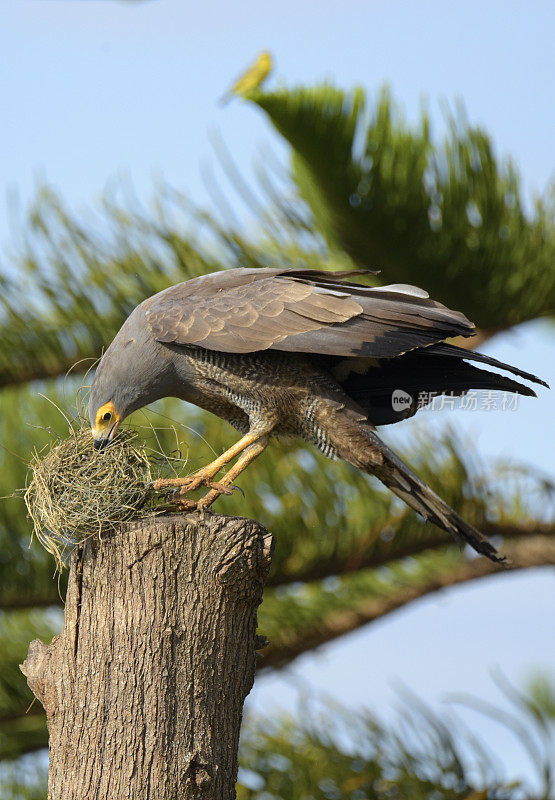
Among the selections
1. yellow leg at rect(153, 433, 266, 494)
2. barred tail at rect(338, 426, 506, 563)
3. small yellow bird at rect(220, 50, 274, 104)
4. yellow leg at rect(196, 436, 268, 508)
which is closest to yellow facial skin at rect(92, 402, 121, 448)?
yellow leg at rect(153, 433, 266, 494)

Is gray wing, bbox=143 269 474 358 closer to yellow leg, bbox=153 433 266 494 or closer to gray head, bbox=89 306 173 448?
gray head, bbox=89 306 173 448

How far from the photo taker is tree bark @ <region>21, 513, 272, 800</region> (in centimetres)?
205

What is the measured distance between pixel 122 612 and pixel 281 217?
102 inches

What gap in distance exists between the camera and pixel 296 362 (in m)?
2.50

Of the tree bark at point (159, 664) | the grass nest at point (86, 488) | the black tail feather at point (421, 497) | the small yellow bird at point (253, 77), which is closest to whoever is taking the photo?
the tree bark at point (159, 664)

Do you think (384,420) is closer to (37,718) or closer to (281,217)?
(281,217)

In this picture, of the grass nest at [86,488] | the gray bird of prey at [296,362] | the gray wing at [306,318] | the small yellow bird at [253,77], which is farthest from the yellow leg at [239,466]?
the small yellow bird at [253,77]

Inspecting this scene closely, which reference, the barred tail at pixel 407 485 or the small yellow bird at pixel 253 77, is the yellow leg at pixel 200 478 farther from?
the small yellow bird at pixel 253 77

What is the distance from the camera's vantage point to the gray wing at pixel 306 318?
2.35 m

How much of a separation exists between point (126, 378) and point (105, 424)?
0.46 ft

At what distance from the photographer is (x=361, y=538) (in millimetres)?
4375

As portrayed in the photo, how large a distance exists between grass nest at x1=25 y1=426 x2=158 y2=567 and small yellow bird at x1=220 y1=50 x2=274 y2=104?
195 cm

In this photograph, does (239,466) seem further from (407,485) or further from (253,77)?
(253,77)

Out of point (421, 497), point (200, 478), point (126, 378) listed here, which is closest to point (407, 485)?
point (421, 497)
